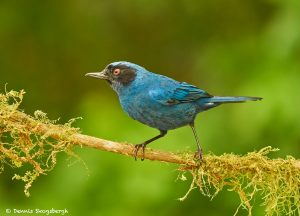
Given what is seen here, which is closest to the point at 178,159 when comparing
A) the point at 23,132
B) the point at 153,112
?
the point at 153,112

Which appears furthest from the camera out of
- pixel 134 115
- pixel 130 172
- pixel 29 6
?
pixel 29 6

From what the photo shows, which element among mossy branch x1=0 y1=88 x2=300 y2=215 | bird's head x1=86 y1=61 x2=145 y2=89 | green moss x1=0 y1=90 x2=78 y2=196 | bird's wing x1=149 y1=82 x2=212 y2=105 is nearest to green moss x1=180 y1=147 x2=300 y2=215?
mossy branch x1=0 y1=88 x2=300 y2=215

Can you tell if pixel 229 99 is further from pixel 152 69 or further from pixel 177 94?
pixel 152 69

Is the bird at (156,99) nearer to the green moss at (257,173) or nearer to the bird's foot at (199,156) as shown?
the bird's foot at (199,156)

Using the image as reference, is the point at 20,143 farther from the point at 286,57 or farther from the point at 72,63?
the point at 72,63

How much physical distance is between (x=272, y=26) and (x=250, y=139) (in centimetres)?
130

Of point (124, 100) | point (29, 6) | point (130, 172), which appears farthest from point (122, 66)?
point (29, 6)

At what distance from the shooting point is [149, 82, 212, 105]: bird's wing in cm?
564

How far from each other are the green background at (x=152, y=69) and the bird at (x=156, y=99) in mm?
472

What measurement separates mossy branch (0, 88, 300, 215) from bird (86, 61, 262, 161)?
530 mm

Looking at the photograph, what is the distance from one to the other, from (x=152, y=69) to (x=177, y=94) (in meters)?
3.18

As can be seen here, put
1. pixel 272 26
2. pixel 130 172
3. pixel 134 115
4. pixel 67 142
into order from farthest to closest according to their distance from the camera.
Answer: pixel 272 26 < pixel 130 172 < pixel 134 115 < pixel 67 142

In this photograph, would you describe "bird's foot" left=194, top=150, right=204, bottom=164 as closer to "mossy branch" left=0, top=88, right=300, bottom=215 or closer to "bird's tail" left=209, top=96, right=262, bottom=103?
"mossy branch" left=0, top=88, right=300, bottom=215

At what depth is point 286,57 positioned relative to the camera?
268 inches
